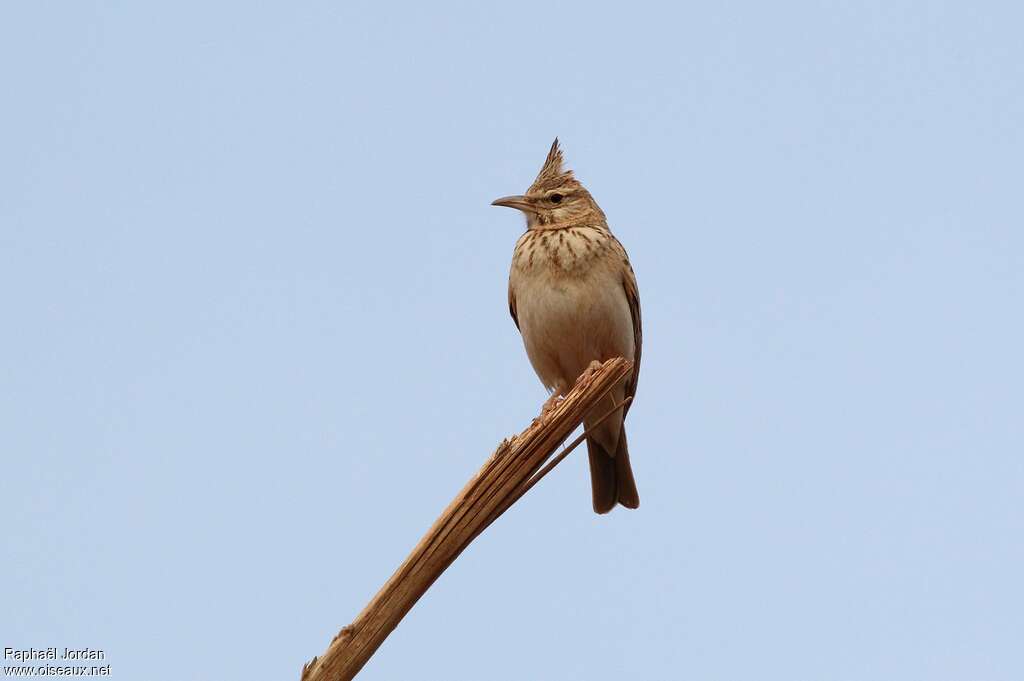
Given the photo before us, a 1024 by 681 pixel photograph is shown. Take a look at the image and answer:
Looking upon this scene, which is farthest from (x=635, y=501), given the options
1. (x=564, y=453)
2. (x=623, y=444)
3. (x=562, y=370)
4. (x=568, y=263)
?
(x=564, y=453)

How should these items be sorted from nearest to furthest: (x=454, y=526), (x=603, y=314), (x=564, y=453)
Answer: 1. (x=454, y=526)
2. (x=564, y=453)
3. (x=603, y=314)

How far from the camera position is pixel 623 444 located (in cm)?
877

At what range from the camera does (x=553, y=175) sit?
9.03 metres

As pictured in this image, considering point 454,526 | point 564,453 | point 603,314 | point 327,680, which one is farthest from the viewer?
point 603,314

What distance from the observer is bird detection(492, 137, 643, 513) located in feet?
26.8

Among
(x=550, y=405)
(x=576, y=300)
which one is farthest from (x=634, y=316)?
(x=550, y=405)

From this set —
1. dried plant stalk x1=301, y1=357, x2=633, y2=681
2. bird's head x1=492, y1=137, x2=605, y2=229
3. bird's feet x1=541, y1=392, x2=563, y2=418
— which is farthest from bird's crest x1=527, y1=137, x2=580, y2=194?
dried plant stalk x1=301, y1=357, x2=633, y2=681

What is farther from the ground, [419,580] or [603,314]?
[603,314]

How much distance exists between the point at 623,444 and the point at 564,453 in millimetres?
4105

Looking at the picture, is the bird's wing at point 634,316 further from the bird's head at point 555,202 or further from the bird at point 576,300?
the bird's head at point 555,202

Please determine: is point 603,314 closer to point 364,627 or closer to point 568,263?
point 568,263

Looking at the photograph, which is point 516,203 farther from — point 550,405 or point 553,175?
point 550,405

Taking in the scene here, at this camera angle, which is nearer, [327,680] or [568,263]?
[327,680]

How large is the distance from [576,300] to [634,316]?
0.68 metres
